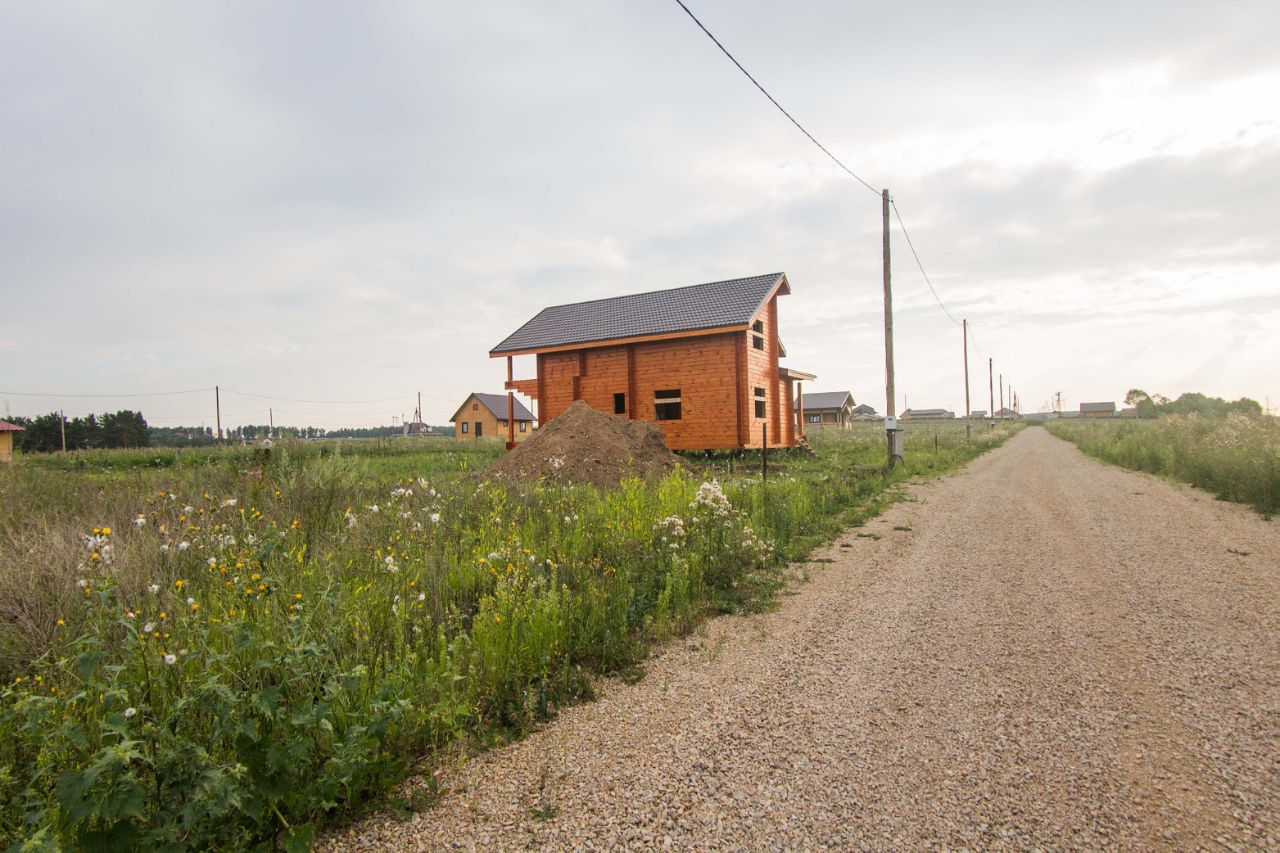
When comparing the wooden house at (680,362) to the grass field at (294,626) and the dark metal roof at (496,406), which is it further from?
the dark metal roof at (496,406)

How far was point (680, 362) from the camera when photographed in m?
20.6

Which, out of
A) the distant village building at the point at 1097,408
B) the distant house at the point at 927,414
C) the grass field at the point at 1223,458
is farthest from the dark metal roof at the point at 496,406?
the distant village building at the point at 1097,408

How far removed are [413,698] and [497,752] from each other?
0.54m

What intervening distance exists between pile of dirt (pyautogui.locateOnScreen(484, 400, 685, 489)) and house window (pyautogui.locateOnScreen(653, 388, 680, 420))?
4.22 m

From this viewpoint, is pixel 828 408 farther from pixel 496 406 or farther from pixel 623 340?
pixel 623 340

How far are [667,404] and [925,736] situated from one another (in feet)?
58.7

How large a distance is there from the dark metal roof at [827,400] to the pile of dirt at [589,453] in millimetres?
59706

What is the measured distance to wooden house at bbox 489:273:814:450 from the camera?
19.7 metres

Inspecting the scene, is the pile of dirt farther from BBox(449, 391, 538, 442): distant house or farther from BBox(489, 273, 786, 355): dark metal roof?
BBox(449, 391, 538, 442): distant house

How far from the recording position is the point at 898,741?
316 centimetres

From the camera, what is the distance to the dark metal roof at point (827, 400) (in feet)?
236

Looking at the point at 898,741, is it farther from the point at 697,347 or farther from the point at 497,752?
the point at 697,347

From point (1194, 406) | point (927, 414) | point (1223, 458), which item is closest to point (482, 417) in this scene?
point (1223, 458)

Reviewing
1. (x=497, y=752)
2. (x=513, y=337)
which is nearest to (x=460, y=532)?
(x=497, y=752)
